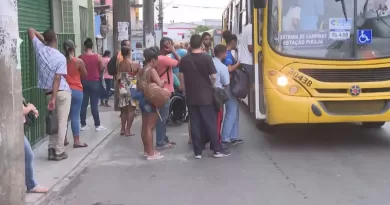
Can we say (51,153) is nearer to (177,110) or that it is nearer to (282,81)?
(282,81)

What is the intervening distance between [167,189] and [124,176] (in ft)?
2.95

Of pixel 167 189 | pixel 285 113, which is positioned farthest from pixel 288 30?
pixel 167 189

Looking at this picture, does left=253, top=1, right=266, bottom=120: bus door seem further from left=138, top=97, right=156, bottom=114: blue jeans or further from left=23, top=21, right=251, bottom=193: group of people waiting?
left=138, top=97, right=156, bottom=114: blue jeans

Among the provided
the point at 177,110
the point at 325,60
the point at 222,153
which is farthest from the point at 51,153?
the point at 325,60

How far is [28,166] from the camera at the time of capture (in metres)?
5.41

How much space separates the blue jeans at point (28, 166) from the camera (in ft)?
17.4

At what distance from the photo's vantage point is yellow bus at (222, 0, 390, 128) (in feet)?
24.7

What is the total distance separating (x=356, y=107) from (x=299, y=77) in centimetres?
98

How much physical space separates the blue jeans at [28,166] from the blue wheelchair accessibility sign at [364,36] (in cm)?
500

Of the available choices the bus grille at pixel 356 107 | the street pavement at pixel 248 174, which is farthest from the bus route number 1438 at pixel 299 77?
the street pavement at pixel 248 174

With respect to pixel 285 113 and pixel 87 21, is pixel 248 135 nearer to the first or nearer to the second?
pixel 285 113

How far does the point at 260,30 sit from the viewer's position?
7914 mm

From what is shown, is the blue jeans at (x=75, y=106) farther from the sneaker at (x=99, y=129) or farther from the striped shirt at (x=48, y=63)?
the sneaker at (x=99, y=129)

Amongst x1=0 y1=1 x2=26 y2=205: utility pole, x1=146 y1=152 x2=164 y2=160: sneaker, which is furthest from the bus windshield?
x1=0 y1=1 x2=26 y2=205: utility pole
